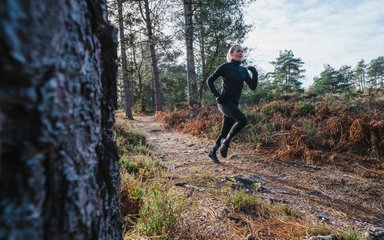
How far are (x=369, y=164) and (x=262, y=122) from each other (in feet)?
9.19

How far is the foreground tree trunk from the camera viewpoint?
1.52ft

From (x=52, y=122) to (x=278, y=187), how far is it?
3.80 meters

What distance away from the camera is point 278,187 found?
3.93m

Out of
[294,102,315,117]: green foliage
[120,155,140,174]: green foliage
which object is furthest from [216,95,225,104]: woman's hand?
[294,102,315,117]: green foliage

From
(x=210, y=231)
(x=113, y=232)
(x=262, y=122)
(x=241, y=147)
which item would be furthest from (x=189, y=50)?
(x=113, y=232)

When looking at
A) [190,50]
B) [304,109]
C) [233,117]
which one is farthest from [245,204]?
[190,50]

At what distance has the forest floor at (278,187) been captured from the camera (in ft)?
8.45

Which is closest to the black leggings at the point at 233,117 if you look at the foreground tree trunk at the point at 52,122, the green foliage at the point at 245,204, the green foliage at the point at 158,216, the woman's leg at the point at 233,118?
the woman's leg at the point at 233,118

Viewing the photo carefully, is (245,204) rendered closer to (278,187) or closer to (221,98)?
(278,187)

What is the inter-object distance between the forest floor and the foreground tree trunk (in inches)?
61.3

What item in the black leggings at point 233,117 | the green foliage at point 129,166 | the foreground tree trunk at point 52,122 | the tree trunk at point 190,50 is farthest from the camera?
the tree trunk at point 190,50

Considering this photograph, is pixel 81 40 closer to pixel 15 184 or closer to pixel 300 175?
pixel 15 184

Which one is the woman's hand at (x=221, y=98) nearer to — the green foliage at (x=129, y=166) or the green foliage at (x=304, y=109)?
the green foliage at (x=129, y=166)

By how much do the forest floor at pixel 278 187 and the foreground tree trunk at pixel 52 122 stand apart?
1.56 meters
